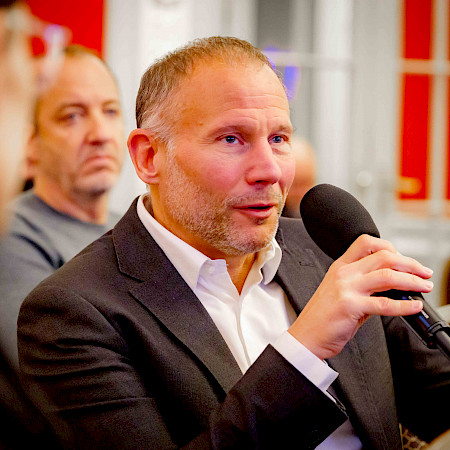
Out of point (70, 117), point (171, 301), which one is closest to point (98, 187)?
point (70, 117)

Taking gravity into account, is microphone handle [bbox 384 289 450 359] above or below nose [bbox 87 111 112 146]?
below

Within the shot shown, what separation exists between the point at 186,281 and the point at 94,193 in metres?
0.81

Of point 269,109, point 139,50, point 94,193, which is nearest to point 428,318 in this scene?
point 269,109

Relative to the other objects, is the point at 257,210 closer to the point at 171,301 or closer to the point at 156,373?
the point at 171,301

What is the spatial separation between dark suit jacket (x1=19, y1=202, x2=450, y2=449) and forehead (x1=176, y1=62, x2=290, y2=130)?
0.27 m

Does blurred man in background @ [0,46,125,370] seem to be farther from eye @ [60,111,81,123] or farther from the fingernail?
the fingernail

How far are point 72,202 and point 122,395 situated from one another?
38.6 inches

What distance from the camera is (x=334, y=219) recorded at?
1.06 metres

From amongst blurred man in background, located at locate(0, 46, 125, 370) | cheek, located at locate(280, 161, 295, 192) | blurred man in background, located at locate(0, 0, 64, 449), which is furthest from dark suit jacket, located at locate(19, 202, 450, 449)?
blurred man in background, located at locate(0, 46, 125, 370)

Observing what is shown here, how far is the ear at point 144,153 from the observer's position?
1.28 m

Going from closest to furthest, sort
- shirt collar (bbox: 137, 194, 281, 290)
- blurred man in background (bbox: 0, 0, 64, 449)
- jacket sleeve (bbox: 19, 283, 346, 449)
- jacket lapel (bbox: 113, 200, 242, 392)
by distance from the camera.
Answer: blurred man in background (bbox: 0, 0, 64, 449)
jacket sleeve (bbox: 19, 283, 346, 449)
jacket lapel (bbox: 113, 200, 242, 392)
shirt collar (bbox: 137, 194, 281, 290)

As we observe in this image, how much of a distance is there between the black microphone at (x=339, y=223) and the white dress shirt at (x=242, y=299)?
19cm

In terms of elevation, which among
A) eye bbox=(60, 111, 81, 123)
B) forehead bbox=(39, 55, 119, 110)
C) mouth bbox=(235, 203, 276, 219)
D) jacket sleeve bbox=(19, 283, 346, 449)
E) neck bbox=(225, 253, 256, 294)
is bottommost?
jacket sleeve bbox=(19, 283, 346, 449)

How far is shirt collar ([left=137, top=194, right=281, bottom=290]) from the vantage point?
119 centimetres
